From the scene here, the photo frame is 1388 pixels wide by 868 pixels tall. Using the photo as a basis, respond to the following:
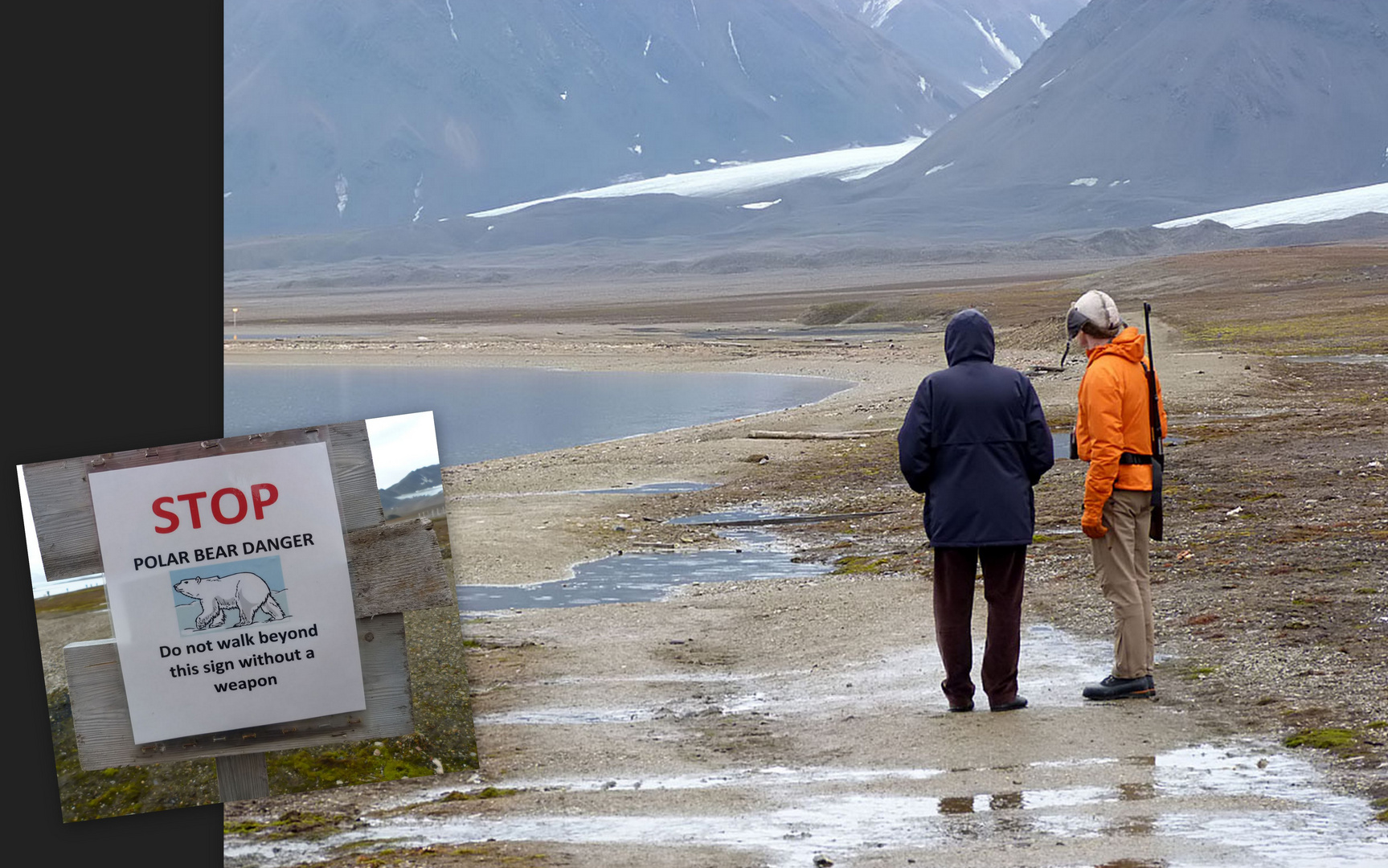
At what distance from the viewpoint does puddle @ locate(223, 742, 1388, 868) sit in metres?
5.53

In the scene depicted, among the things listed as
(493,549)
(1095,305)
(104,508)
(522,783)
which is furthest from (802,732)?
(493,549)

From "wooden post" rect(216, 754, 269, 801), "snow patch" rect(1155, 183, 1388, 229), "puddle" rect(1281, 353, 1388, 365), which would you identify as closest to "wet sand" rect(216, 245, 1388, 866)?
"wooden post" rect(216, 754, 269, 801)

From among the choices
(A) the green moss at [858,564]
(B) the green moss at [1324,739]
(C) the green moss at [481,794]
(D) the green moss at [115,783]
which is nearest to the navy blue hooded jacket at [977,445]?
(B) the green moss at [1324,739]

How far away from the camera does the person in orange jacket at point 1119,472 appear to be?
7.30 metres

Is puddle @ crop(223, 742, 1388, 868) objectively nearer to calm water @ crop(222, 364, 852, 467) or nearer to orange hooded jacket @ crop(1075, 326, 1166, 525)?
orange hooded jacket @ crop(1075, 326, 1166, 525)

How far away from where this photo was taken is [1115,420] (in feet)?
23.9

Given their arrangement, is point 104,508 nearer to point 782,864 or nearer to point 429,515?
point 429,515

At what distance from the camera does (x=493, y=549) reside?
14.9 m

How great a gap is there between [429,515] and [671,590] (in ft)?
23.2

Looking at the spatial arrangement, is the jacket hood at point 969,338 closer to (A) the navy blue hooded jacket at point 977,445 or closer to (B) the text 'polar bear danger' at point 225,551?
(A) the navy blue hooded jacket at point 977,445

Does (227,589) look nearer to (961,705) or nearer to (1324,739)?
(961,705)

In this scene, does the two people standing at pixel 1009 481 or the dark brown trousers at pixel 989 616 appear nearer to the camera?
the two people standing at pixel 1009 481

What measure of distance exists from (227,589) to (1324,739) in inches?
180

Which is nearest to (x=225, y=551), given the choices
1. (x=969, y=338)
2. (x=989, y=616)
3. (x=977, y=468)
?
(x=977, y=468)
